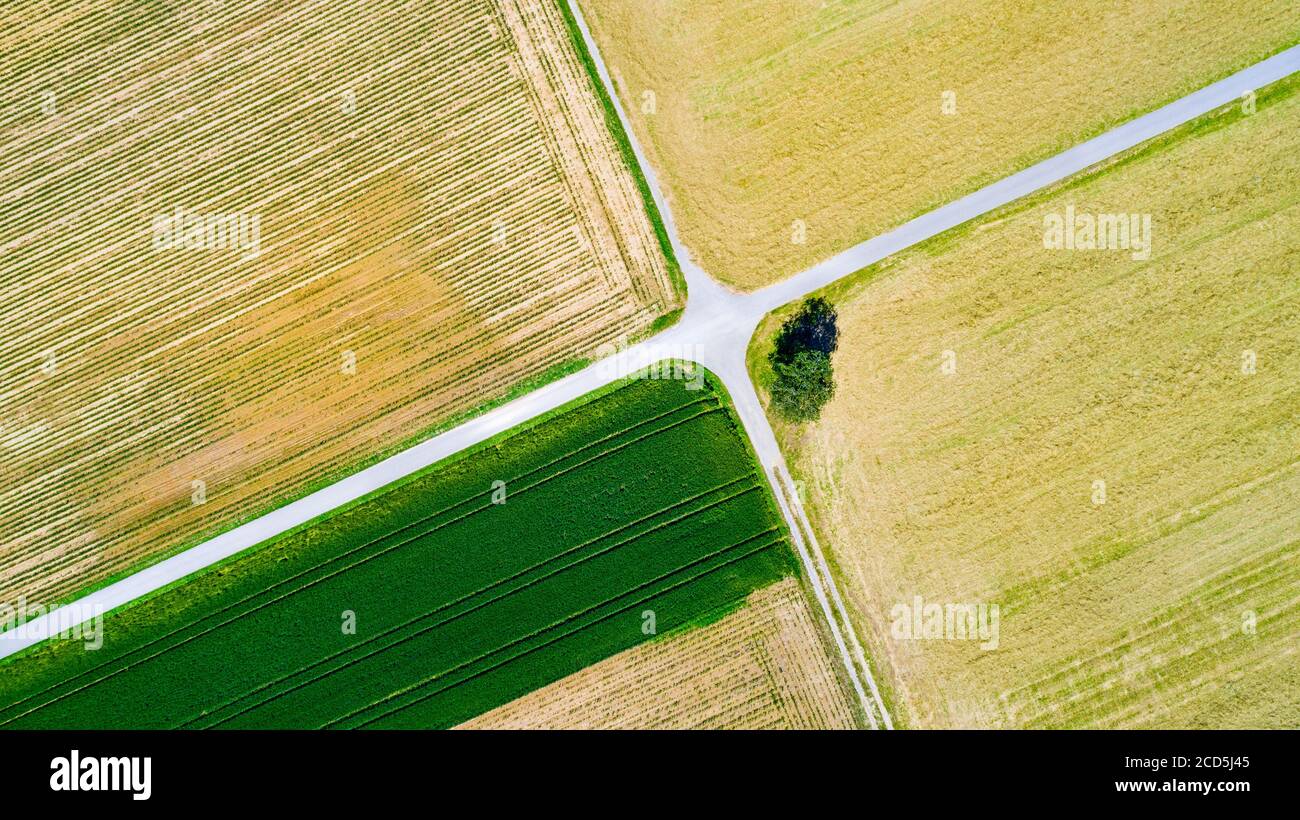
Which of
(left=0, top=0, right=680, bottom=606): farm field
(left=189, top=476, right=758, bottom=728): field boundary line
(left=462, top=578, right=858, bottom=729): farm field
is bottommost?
(left=462, top=578, right=858, bottom=729): farm field

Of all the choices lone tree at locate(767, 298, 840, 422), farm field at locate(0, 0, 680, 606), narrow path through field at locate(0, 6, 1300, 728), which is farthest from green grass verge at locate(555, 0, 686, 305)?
lone tree at locate(767, 298, 840, 422)

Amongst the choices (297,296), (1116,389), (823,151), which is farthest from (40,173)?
(1116,389)

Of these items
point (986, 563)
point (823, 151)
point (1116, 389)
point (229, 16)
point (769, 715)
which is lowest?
point (769, 715)

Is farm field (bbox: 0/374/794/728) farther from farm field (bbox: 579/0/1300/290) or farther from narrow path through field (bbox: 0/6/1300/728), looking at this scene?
farm field (bbox: 579/0/1300/290)

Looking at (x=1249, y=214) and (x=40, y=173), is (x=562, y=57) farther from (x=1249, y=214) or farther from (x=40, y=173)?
(x=1249, y=214)

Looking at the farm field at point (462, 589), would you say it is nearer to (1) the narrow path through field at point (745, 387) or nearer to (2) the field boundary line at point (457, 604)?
(2) the field boundary line at point (457, 604)

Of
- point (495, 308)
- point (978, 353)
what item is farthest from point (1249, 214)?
point (495, 308)
